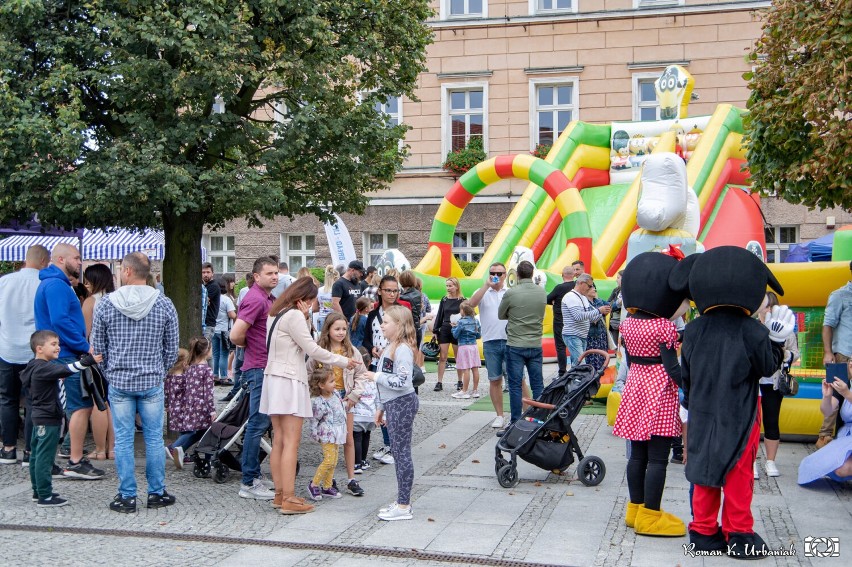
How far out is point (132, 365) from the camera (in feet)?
22.4

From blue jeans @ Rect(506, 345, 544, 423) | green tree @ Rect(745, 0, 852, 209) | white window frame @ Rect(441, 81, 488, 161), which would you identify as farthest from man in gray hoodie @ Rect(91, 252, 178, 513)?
white window frame @ Rect(441, 81, 488, 161)

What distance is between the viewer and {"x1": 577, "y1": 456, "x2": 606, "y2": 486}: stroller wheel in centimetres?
763

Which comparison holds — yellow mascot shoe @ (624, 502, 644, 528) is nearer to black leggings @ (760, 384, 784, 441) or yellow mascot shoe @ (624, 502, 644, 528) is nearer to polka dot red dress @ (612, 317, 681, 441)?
polka dot red dress @ (612, 317, 681, 441)

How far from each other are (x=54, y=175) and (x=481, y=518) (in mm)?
5069

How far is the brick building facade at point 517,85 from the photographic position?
80.7 ft

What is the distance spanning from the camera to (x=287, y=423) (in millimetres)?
6844

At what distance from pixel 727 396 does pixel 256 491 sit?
367 centimetres

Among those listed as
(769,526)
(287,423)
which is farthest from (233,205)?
(769,526)

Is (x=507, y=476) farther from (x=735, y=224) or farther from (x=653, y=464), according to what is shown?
(x=735, y=224)

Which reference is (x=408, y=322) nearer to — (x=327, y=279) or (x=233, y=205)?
(x=233, y=205)

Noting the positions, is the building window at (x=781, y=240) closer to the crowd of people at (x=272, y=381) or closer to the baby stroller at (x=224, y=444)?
the crowd of people at (x=272, y=381)

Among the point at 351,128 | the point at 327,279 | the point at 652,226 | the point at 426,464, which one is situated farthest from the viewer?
the point at 327,279

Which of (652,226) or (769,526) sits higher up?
(652,226)

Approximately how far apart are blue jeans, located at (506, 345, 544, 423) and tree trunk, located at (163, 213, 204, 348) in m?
3.46
